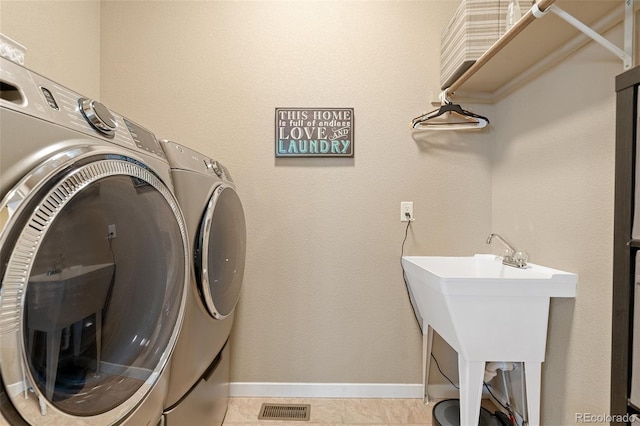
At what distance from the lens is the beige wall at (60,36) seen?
1.42 meters

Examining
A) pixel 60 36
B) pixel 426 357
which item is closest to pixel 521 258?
pixel 426 357

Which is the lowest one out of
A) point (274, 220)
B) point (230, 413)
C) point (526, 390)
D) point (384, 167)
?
point (230, 413)

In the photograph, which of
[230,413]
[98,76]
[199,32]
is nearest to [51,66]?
[98,76]

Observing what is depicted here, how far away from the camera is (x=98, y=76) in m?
1.85

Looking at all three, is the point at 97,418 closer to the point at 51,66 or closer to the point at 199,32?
the point at 51,66

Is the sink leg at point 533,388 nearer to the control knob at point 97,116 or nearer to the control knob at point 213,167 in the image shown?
Result: the control knob at point 213,167

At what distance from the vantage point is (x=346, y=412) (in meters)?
1.69

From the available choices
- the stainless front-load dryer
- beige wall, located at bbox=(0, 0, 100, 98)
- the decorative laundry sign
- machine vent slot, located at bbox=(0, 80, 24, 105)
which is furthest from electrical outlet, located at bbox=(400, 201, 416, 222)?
beige wall, located at bbox=(0, 0, 100, 98)

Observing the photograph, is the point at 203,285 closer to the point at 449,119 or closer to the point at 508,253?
the point at 508,253

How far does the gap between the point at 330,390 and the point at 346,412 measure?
0.17 m

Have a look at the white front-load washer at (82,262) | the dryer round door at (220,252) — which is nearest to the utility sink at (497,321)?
the dryer round door at (220,252)

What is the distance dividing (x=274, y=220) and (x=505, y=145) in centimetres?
138

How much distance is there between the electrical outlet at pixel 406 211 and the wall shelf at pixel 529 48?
659mm

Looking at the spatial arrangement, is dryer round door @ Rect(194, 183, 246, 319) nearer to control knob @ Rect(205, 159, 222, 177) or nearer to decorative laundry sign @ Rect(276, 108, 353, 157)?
control knob @ Rect(205, 159, 222, 177)
